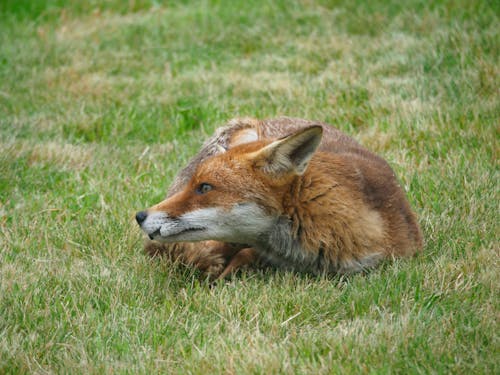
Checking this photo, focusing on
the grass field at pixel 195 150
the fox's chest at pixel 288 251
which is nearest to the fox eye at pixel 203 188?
the fox's chest at pixel 288 251

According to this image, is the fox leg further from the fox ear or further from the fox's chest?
the fox ear

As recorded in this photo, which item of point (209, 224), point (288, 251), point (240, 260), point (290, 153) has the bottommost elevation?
point (240, 260)

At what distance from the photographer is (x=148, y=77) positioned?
408 inches

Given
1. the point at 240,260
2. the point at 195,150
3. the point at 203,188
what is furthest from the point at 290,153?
the point at 195,150

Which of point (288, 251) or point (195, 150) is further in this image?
point (195, 150)

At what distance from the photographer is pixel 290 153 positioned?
4.67m

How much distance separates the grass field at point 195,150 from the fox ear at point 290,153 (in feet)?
2.44

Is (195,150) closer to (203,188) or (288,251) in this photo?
(203,188)

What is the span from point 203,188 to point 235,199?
0.79ft

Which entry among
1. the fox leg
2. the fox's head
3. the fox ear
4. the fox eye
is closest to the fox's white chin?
the fox's head

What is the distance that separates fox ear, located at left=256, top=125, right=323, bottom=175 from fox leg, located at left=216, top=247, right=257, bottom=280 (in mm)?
793

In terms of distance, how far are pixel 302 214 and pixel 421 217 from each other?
147cm

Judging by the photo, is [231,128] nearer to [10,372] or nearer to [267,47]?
[10,372]

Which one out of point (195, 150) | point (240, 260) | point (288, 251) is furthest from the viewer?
point (195, 150)
